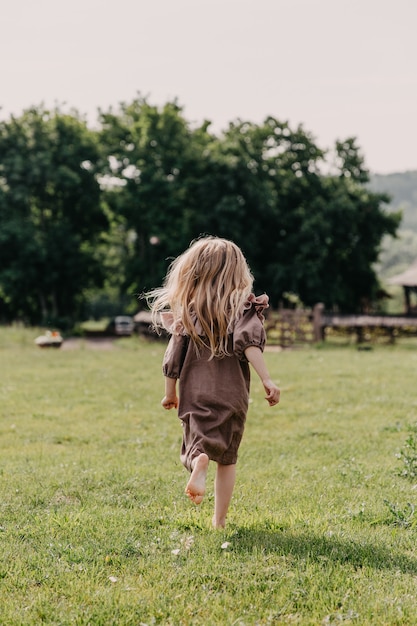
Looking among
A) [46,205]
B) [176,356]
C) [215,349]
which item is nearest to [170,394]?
[176,356]

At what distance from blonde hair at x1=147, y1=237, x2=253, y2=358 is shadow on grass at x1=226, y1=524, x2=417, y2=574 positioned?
1.29m

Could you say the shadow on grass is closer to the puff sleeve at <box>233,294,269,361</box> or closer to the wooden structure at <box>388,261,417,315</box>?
the puff sleeve at <box>233,294,269,361</box>

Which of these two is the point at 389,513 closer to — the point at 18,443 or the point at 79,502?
the point at 79,502

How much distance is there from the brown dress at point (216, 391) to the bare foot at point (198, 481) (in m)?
0.16

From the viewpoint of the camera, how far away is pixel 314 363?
54.9ft

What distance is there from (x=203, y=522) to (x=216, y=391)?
1.07 m

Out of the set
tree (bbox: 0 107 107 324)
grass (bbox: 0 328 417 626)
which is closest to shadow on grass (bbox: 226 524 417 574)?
grass (bbox: 0 328 417 626)

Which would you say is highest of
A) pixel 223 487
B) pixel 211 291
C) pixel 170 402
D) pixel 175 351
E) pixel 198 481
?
pixel 211 291

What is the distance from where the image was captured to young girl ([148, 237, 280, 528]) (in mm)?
4281

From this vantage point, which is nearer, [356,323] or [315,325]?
[315,325]

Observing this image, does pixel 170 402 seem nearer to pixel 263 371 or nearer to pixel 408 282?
pixel 263 371

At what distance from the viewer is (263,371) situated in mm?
4188

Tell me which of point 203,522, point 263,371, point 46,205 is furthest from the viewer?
point 46,205

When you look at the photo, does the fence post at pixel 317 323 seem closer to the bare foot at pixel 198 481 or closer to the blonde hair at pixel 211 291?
the blonde hair at pixel 211 291
